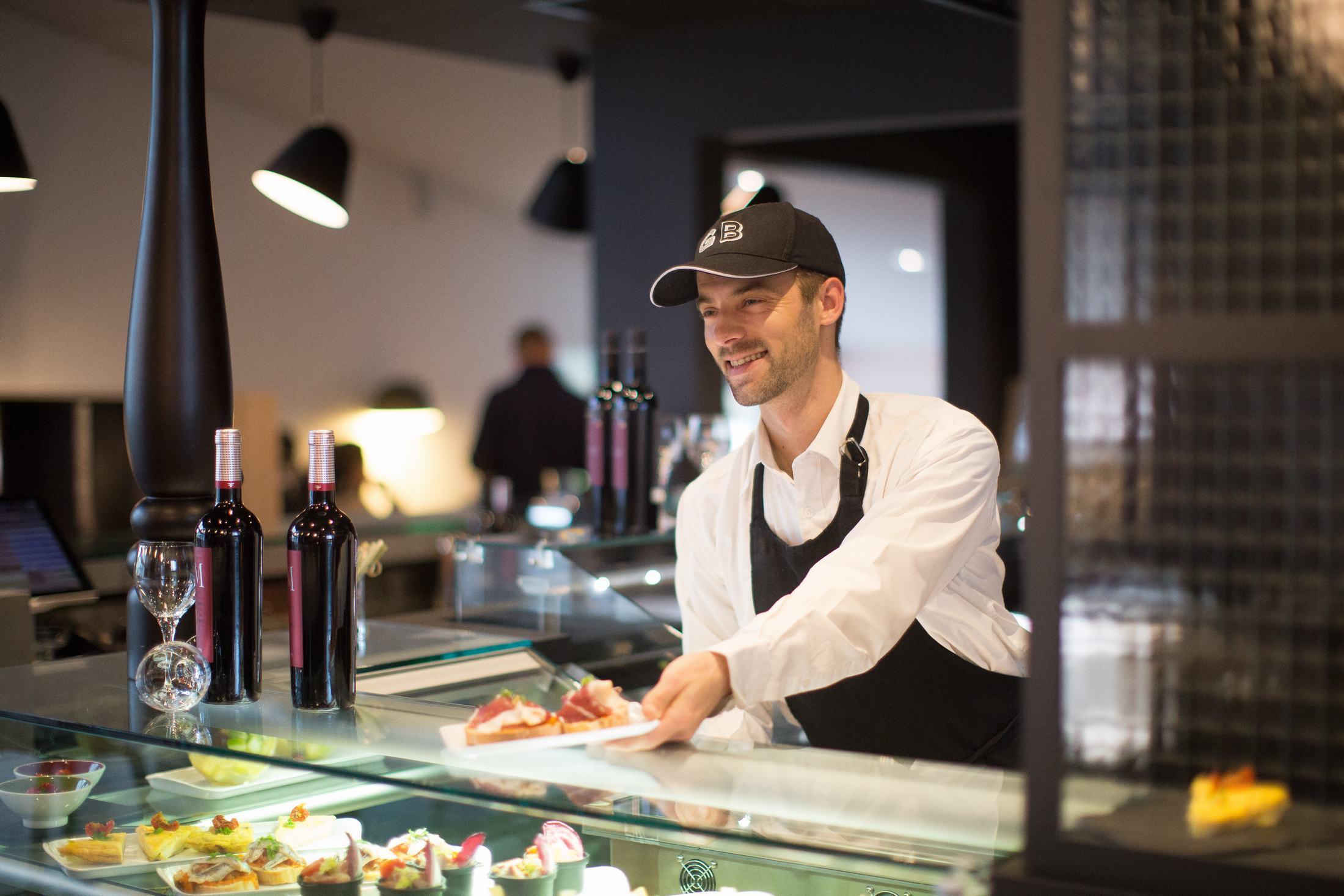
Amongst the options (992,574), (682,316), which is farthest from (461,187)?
(992,574)

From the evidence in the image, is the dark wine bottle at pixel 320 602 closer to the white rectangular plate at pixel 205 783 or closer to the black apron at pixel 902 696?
the white rectangular plate at pixel 205 783

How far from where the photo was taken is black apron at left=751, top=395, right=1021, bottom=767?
1846 mm

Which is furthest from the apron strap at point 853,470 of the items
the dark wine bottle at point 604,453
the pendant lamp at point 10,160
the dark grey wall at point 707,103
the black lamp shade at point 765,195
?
the dark grey wall at point 707,103

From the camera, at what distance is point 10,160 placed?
308cm

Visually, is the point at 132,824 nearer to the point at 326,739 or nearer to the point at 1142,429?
the point at 326,739

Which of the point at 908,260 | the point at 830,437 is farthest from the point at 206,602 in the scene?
the point at 908,260

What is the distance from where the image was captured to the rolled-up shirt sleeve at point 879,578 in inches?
50.3

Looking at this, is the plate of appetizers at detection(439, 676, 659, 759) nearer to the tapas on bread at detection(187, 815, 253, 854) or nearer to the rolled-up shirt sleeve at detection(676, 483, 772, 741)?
the tapas on bread at detection(187, 815, 253, 854)

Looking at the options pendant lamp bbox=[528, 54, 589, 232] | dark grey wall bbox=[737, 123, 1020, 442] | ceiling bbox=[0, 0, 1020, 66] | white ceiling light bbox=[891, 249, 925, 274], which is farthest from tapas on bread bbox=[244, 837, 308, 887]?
white ceiling light bbox=[891, 249, 925, 274]

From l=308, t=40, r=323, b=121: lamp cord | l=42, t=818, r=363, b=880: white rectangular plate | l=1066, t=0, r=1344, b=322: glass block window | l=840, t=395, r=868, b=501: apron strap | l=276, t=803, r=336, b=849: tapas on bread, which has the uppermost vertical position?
l=308, t=40, r=323, b=121: lamp cord

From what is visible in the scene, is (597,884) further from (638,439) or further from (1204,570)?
(638,439)

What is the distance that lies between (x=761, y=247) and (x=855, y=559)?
0.57 meters

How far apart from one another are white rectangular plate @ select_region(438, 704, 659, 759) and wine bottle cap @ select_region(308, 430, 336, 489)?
1.32 ft

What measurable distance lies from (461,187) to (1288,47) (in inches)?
316
